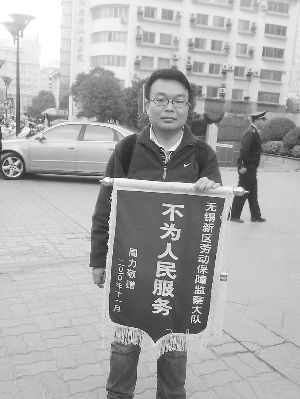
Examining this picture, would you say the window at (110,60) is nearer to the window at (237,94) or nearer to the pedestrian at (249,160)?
the window at (237,94)

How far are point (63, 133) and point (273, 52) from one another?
56081mm

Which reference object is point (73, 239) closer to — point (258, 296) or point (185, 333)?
point (258, 296)

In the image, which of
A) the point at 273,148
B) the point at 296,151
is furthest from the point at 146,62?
Answer: the point at 296,151

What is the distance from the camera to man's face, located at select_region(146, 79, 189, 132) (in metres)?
2.17

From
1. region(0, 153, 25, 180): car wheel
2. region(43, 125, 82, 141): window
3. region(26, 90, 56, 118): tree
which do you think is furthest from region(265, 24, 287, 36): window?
region(0, 153, 25, 180): car wheel

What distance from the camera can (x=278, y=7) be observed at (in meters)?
59.9

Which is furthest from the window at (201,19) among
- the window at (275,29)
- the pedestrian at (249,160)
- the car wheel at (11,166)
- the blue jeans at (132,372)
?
the blue jeans at (132,372)

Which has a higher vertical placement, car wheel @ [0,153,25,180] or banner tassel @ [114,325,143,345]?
banner tassel @ [114,325,143,345]

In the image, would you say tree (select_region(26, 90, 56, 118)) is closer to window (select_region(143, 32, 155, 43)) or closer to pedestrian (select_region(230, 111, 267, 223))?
window (select_region(143, 32, 155, 43))

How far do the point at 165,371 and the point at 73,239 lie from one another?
3730mm

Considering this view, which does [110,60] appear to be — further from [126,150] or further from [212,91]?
[126,150]

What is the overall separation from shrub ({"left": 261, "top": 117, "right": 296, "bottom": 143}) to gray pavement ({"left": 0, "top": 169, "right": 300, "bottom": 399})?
54.0 feet

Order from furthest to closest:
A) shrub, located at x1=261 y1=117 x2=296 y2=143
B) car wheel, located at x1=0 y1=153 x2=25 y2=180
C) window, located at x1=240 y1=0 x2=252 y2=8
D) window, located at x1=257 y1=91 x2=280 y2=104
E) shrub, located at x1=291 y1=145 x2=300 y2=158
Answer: window, located at x1=257 y1=91 x2=280 y2=104 < window, located at x1=240 y1=0 x2=252 y2=8 < shrub, located at x1=261 y1=117 x2=296 y2=143 < shrub, located at x1=291 y1=145 x2=300 y2=158 < car wheel, located at x1=0 y1=153 x2=25 y2=180

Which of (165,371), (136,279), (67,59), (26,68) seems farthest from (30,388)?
(26,68)
